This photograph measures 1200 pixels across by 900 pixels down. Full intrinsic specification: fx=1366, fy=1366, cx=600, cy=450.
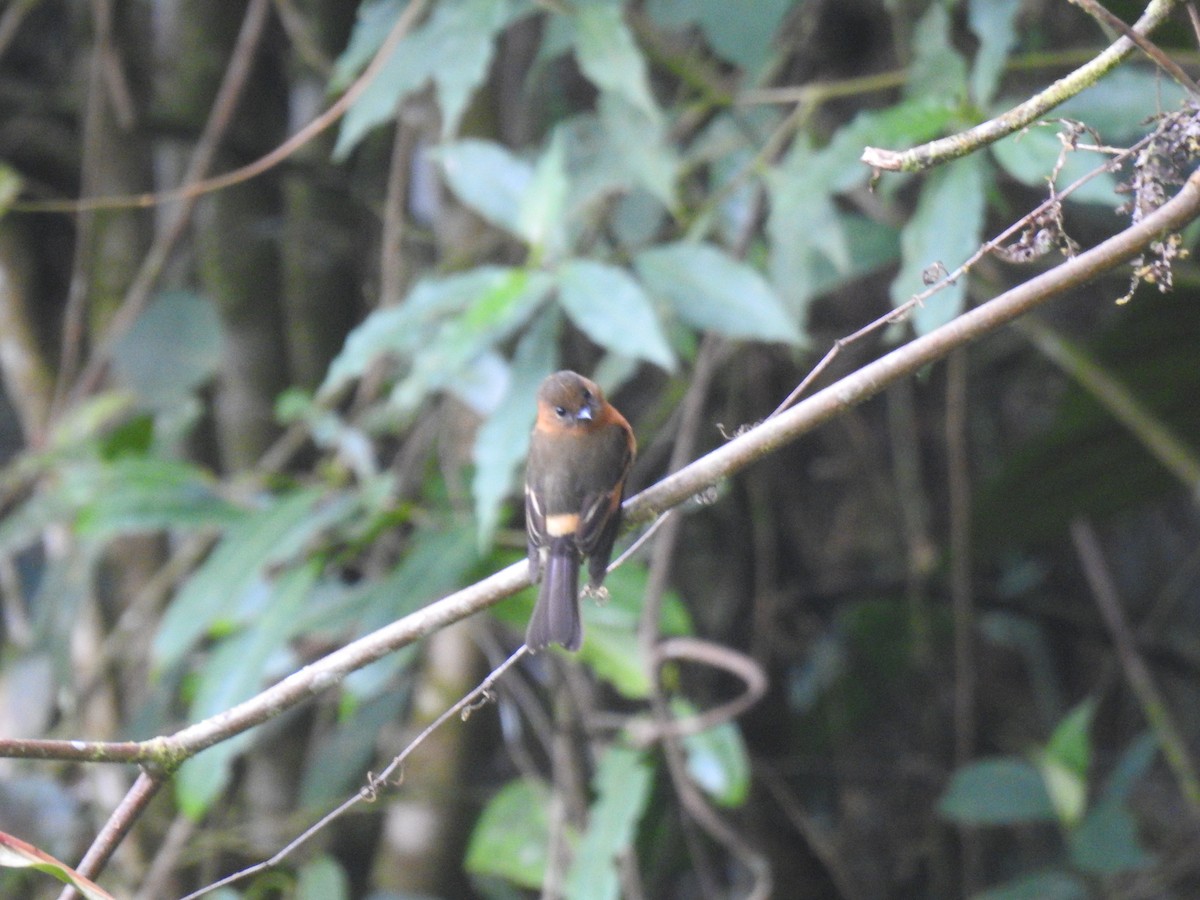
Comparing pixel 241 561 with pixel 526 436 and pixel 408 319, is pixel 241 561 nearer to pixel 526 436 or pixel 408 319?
pixel 408 319

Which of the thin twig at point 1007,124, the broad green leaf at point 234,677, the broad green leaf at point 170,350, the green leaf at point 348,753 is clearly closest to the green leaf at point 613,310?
the broad green leaf at point 234,677

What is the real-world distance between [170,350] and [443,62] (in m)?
1.68

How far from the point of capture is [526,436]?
2836 millimetres

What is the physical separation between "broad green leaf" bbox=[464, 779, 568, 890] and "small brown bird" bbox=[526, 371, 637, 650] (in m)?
1.18

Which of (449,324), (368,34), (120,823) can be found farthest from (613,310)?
(120,823)

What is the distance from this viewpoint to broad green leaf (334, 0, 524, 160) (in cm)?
296

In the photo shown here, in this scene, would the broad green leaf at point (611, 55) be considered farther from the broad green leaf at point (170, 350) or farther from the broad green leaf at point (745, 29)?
the broad green leaf at point (170, 350)

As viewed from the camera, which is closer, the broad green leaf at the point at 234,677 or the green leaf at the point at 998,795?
A: the broad green leaf at the point at 234,677

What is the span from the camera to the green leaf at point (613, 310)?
2736 millimetres

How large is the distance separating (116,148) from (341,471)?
1.72 meters

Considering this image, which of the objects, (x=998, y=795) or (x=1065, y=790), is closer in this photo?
(x=1065, y=790)

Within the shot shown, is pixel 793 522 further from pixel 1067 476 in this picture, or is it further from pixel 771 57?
pixel 771 57

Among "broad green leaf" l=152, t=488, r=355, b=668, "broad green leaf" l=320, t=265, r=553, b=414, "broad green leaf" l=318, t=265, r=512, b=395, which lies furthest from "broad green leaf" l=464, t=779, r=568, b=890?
"broad green leaf" l=318, t=265, r=512, b=395

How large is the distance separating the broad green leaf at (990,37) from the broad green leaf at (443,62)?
1033mm
